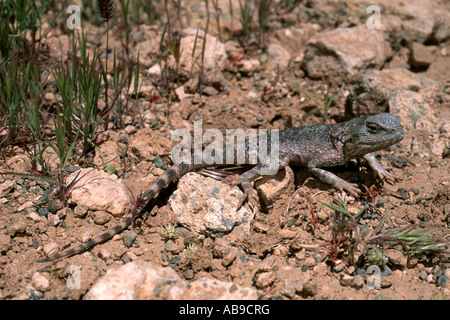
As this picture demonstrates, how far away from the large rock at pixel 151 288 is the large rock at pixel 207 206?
0.96 m

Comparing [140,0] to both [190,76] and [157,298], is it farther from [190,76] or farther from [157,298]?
[157,298]

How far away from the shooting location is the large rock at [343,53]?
6910mm

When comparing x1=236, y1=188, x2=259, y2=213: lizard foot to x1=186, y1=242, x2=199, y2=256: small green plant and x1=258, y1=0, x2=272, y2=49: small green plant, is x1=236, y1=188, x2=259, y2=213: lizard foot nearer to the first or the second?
x1=186, y1=242, x2=199, y2=256: small green plant

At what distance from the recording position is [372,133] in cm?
506

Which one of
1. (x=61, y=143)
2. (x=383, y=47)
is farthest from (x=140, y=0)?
(x=383, y=47)

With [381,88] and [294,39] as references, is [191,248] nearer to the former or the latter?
[381,88]

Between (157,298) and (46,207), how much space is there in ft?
5.99

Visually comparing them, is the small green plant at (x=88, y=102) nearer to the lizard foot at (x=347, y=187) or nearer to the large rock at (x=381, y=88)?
the lizard foot at (x=347, y=187)

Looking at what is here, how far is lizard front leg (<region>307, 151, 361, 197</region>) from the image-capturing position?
5172mm

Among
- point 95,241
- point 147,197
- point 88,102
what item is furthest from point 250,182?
point 88,102

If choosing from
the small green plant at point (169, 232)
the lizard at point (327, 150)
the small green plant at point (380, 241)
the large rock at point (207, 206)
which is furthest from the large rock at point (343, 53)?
the small green plant at point (169, 232)

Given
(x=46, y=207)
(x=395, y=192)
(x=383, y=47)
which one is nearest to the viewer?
(x=46, y=207)

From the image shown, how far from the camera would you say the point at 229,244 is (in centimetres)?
462

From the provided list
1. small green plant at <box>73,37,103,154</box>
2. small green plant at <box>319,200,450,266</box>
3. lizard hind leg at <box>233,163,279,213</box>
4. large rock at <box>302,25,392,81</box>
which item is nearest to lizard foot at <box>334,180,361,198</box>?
small green plant at <box>319,200,450,266</box>
